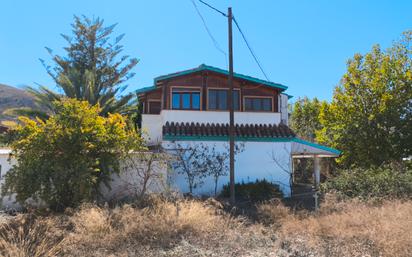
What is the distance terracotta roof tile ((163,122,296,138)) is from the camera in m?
17.1

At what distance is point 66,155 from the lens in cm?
1205

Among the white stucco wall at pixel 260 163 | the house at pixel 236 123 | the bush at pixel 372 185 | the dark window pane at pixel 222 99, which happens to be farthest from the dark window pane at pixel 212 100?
the bush at pixel 372 185

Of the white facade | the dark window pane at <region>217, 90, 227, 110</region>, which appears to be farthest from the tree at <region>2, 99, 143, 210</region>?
the dark window pane at <region>217, 90, 227, 110</region>

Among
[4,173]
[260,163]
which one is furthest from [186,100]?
[4,173]

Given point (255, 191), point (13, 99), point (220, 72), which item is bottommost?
point (255, 191)

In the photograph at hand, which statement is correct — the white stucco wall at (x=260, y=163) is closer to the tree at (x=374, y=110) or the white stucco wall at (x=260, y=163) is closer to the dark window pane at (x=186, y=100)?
the dark window pane at (x=186, y=100)

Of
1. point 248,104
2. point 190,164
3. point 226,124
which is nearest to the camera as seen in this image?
point 190,164

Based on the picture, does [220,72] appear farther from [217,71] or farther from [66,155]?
[66,155]

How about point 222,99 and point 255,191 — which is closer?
point 255,191

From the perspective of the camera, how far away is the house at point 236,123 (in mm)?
17234

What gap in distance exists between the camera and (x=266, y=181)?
17109 millimetres

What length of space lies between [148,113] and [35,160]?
10053 millimetres

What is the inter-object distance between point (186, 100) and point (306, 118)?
1742cm

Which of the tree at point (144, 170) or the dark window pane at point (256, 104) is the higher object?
the dark window pane at point (256, 104)
